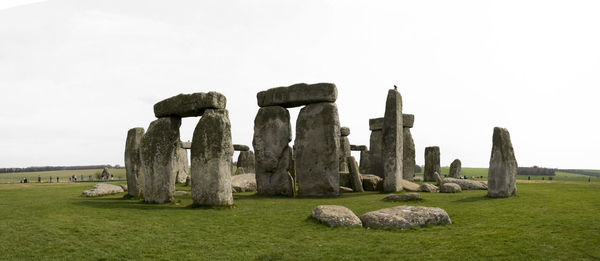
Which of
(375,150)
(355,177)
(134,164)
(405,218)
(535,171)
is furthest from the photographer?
(535,171)

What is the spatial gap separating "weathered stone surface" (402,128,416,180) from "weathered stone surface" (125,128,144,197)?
51.7ft

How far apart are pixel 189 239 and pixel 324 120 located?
9.76m

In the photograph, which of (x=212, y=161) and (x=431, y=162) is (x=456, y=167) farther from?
(x=212, y=161)

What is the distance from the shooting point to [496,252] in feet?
22.3

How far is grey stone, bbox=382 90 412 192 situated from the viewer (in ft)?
56.5

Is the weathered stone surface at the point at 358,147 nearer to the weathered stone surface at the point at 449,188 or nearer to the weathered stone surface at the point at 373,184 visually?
the weathered stone surface at the point at 373,184

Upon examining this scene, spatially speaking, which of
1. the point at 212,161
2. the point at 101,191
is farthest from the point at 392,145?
the point at 101,191

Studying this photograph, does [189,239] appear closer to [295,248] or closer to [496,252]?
[295,248]

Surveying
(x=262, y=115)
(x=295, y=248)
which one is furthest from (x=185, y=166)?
(x=295, y=248)

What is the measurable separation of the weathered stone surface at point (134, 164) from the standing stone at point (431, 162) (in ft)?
63.0

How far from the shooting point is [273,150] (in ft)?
57.8

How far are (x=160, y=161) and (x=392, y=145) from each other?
30.7ft

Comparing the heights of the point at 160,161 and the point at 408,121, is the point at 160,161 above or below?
below

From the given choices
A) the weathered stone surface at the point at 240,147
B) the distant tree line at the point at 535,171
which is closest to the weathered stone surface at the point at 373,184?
the weathered stone surface at the point at 240,147
